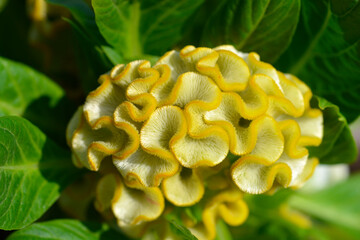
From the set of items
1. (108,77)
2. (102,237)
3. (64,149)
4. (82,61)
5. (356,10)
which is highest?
(356,10)

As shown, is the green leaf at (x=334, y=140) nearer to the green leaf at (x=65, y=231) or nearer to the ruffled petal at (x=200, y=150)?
the ruffled petal at (x=200, y=150)

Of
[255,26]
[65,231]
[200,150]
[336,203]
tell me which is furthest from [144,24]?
[336,203]

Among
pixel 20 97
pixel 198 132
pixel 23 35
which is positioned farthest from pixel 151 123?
pixel 23 35

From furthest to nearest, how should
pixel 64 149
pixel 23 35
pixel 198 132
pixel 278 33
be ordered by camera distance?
pixel 23 35
pixel 64 149
pixel 278 33
pixel 198 132

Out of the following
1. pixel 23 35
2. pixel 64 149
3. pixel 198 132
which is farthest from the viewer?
pixel 23 35

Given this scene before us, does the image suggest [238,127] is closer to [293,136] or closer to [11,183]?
[293,136]

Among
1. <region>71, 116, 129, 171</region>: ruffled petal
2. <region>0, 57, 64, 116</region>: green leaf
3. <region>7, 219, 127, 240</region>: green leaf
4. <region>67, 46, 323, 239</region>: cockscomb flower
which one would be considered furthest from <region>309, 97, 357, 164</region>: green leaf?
<region>0, 57, 64, 116</region>: green leaf
